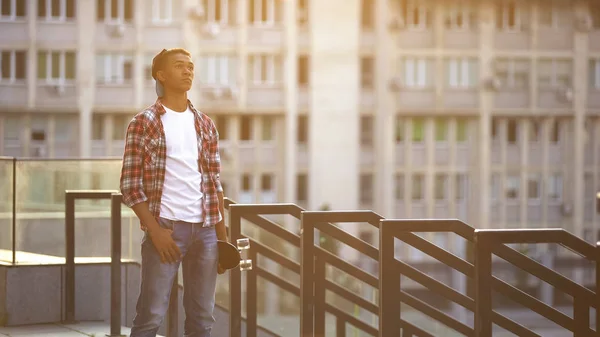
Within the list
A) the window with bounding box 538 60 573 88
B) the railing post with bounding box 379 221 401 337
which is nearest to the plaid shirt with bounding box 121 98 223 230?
the railing post with bounding box 379 221 401 337

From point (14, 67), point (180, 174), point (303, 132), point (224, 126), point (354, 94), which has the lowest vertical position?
point (180, 174)

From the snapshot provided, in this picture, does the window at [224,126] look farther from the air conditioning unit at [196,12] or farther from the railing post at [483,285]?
the railing post at [483,285]

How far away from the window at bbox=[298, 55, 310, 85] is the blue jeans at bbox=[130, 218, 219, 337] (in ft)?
173

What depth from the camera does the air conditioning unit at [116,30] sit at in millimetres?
57156

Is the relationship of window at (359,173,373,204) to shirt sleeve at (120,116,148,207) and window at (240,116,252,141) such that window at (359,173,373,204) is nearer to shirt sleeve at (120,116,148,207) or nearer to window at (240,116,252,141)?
window at (240,116,252,141)

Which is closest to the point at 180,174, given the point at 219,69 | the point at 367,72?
the point at 219,69

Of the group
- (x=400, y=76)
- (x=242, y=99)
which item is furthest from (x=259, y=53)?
(x=400, y=76)

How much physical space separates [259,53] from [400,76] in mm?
7148

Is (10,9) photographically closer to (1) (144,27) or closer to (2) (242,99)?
(1) (144,27)

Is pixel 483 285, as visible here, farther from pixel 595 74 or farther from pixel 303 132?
pixel 595 74

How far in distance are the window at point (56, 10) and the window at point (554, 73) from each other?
2355 centimetres

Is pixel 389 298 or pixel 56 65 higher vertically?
pixel 56 65

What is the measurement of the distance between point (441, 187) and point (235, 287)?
5382 cm

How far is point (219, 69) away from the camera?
58125 mm
